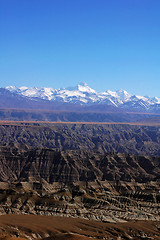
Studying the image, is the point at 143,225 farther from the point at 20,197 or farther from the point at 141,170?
the point at 141,170

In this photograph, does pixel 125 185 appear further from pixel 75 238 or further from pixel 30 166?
pixel 75 238

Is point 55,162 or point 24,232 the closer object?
point 24,232

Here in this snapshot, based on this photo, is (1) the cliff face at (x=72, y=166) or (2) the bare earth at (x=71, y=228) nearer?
(2) the bare earth at (x=71, y=228)

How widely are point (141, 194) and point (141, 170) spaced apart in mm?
53302

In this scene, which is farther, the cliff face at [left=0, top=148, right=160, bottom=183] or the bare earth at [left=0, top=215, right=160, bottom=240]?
the cliff face at [left=0, top=148, right=160, bottom=183]

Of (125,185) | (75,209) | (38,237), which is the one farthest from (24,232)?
(125,185)

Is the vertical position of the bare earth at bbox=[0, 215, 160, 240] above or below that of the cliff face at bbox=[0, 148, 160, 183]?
below

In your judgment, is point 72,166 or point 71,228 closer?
point 71,228

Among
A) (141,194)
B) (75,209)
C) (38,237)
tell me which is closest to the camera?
(38,237)

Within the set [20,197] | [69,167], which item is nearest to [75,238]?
[20,197]

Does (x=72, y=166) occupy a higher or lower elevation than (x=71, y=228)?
higher

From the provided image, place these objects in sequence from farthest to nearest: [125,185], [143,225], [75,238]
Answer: [125,185]
[143,225]
[75,238]

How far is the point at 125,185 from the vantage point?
144 meters

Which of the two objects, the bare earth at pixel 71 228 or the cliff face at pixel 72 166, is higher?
the cliff face at pixel 72 166
